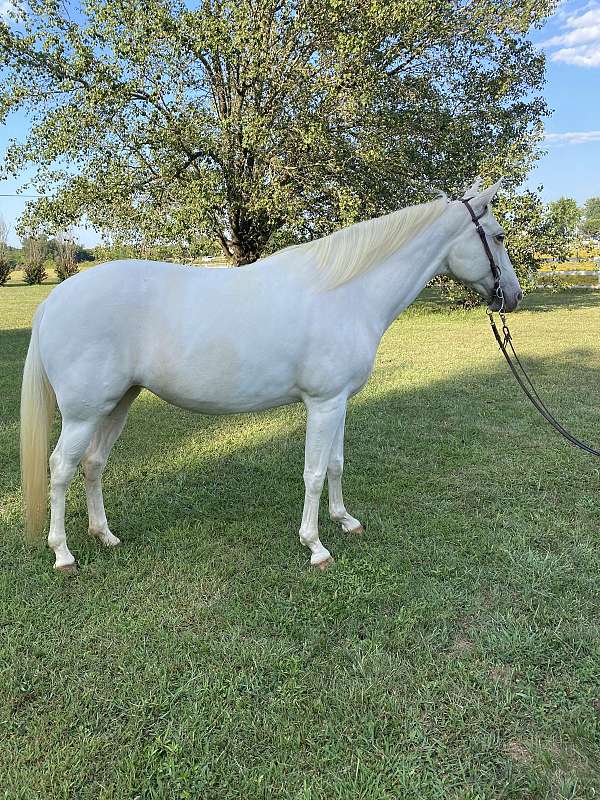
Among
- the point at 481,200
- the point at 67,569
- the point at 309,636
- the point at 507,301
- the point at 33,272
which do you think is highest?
the point at 481,200

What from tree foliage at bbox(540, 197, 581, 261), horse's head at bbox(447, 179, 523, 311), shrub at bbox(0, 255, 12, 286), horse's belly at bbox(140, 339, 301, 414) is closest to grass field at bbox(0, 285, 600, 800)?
horse's belly at bbox(140, 339, 301, 414)

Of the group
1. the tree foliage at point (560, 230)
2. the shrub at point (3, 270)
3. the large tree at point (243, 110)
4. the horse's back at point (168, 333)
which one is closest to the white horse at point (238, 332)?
the horse's back at point (168, 333)

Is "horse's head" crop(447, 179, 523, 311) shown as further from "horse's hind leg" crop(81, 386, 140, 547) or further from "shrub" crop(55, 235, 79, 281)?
"shrub" crop(55, 235, 79, 281)

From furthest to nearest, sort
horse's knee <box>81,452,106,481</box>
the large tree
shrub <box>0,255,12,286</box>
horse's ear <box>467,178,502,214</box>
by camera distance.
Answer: shrub <box>0,255,12,286</box>, the large tree, horse's knee <box>81,452,106,481</box>, horse's ear <box>467,178,502,214</box>

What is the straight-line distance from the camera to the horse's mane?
284 centimetres

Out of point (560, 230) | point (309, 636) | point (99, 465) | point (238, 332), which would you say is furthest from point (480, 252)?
point (560, 230)

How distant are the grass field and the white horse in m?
0.42

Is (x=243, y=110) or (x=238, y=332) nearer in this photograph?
(x=238, y=332)

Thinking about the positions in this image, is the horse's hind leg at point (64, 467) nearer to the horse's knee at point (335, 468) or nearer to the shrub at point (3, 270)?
the horse's knee at point (335, 468)

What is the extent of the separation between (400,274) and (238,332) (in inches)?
38.9

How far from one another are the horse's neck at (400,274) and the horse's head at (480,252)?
0.31ft

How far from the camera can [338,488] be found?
10.9 ft

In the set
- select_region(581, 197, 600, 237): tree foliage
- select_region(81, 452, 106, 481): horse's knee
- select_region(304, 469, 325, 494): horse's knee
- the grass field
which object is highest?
select_region(581, 197, 600, 237): tree foliage

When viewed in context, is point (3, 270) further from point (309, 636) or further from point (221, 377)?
point (309, 636)
